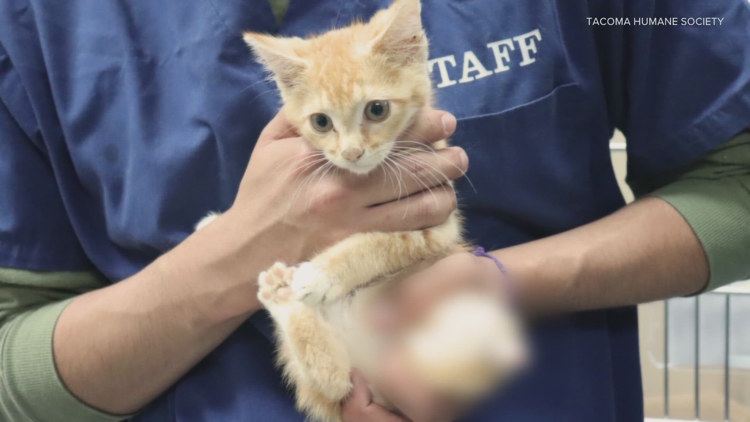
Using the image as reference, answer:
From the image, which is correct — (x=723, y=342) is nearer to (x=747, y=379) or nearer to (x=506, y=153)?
(x=747, y=379)

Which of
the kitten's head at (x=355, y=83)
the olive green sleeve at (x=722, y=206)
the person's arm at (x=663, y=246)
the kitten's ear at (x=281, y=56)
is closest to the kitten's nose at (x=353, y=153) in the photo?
the kitten's head at (x=355, y=83)

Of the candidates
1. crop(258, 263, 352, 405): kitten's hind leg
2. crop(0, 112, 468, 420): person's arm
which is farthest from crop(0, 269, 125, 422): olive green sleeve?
crop(258, 263, 352, 405): kitten's hind leg

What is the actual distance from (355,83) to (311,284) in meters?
0.24

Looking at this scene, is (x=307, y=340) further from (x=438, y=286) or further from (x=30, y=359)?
(x=30, y=359)

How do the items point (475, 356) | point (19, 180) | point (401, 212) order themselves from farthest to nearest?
point (19, 180)
point (401, 212)
point (475, 356)

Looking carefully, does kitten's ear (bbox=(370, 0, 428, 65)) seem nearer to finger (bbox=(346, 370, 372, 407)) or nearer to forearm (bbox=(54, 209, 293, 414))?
forearm (bbox=(54, 209, 293, 414))

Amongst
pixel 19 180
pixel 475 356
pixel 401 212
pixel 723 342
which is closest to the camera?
pixel 475 356

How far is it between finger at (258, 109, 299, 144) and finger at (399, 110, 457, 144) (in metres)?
0.15

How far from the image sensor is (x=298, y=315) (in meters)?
0.80

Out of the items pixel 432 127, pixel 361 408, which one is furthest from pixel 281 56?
pixel 361 408

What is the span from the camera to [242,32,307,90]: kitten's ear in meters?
0.76

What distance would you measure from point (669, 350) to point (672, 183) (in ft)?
2.42

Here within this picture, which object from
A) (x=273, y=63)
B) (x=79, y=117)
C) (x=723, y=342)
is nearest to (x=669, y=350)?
(x=723, y=342)

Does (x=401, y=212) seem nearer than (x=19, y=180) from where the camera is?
Yes
